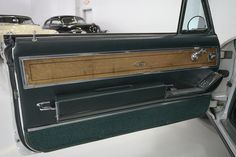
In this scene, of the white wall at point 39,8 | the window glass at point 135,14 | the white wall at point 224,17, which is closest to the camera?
the white wall at point 224,17

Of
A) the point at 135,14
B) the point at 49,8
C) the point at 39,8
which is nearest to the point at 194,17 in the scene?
the point at 135,14

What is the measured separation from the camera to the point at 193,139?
2.19m

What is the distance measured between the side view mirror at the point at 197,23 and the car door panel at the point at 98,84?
176 mm

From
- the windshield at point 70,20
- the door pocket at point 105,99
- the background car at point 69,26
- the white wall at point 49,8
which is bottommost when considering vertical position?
the door pocket at point 105,99

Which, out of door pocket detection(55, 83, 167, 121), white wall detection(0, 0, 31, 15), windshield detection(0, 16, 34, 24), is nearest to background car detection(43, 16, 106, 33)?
windshield detection(0, 16, 34, 24)

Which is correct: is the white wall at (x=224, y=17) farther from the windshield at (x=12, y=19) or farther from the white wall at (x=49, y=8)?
the white wall at (x=49, y=8)

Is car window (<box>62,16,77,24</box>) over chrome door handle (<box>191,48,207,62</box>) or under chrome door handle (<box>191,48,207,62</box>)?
over

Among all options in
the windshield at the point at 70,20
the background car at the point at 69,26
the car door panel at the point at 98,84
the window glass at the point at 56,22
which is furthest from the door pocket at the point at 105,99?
the window glass at the point at 56,22

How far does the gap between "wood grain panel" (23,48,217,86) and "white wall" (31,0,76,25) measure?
8408mm

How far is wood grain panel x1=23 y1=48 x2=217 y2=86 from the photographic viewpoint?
41.9 inches

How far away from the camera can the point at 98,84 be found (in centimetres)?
123

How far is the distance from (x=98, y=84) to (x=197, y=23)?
3.47 ft

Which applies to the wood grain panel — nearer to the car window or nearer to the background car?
the background car

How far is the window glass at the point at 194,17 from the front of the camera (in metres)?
1.67
